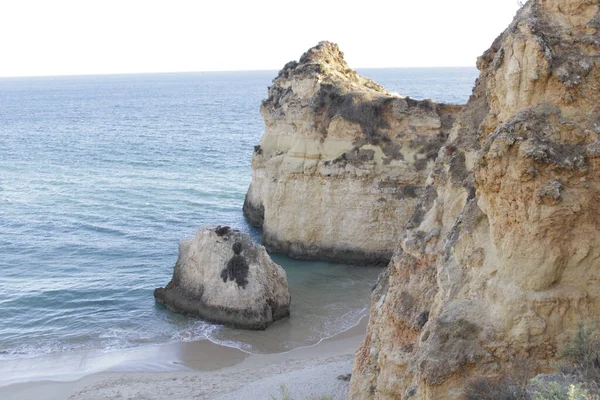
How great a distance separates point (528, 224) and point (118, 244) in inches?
1059

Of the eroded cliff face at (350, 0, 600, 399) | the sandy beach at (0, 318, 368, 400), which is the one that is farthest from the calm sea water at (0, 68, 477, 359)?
the eroded cliff face at (350, 0, 600, 399)

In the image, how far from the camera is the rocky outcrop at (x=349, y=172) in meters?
29.5

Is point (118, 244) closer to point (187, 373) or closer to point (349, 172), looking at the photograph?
point (349, 172)

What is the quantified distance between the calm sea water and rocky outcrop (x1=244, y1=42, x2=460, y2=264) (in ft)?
4.46

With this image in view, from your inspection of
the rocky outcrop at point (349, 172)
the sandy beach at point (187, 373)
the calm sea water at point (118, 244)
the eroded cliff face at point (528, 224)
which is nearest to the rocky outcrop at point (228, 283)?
the calm sea water at point (118, 244)

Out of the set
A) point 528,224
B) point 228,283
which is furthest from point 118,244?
point 528,224

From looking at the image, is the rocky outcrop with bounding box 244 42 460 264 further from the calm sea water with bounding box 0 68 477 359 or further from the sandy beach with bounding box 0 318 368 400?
the sandy beach with bounding box 0 318 368 400

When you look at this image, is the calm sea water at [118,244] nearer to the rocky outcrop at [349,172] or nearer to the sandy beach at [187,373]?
the sandy beach at [187,373]

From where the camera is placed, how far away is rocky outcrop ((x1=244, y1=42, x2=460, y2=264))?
29500 mm

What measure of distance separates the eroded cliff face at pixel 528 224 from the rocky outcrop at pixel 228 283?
1210cm

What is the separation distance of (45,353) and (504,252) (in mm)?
17038

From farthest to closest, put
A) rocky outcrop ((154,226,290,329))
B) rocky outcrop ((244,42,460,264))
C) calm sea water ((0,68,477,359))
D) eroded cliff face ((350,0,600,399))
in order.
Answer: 1. rocky outcrop ((244,42,460,264))
2. calm sea water ((0,68,477,359))
3. rocky outcrop ((154,226,290,329))
4. eroded cliff face ((350,0,600,399))

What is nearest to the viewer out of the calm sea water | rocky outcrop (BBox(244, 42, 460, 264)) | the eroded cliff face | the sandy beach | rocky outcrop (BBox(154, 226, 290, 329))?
the eroded cliff face

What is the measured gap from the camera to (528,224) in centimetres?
944
